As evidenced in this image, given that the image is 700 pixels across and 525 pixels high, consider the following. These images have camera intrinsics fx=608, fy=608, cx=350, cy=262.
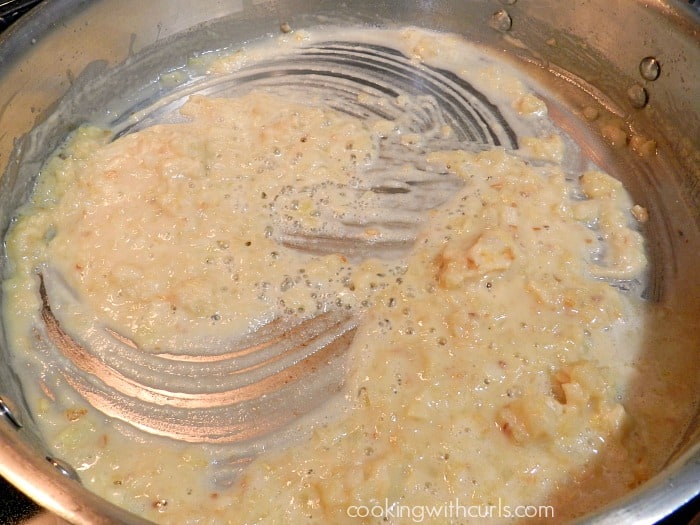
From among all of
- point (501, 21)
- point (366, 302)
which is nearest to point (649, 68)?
point (501, 21)

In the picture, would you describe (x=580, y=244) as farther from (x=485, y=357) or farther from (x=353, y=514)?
(x=353, y=514)

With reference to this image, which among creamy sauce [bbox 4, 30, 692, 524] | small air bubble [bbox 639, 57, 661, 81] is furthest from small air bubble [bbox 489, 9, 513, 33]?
small air bubble [bbox 639, 57, 661, 81]

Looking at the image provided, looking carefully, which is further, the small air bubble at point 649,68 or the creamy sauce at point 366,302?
the small air bubble at point 649,68

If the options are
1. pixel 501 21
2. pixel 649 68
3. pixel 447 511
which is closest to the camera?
pixel 447 511

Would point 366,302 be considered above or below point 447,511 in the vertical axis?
above

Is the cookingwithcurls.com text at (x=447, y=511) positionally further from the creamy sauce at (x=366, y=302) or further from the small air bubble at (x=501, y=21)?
the small air bubble at (x=501, y=21)

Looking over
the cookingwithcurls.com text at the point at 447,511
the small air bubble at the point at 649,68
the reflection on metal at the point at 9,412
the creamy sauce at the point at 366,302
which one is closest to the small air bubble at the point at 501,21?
the creamy sauce at the point at 366,302

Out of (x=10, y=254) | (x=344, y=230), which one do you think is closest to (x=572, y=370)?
(x=344, y=230)

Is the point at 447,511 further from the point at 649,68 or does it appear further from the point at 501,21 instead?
the point at 501,21
